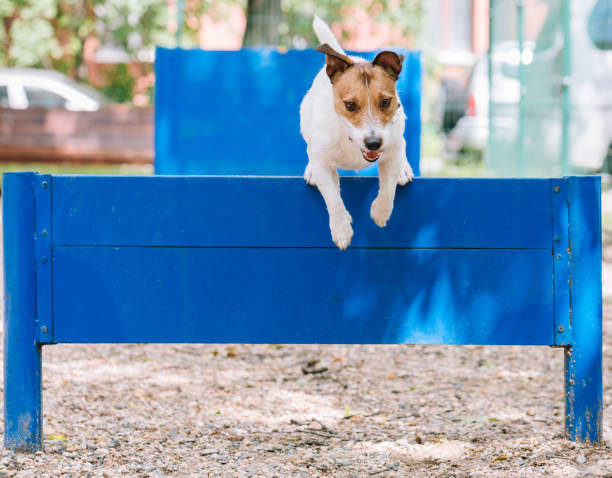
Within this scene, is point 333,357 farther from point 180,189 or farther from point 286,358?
point 180,189

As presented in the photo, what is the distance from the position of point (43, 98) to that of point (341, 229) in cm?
1297

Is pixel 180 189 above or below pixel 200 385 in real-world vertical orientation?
above

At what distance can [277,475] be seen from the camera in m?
3.13

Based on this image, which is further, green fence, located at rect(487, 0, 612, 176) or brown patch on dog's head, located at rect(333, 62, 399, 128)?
green fence, located at rect(487, 0, 612, 176)

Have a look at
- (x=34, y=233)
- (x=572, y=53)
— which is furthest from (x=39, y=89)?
(x=34, y=233)

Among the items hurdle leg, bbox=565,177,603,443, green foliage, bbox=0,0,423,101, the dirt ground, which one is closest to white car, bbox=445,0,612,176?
green foliage, bbox=0,0,423,101

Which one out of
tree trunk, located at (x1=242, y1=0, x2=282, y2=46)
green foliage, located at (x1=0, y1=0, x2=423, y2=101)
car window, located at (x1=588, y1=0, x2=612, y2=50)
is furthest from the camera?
green foliage, located at (x1=0, y1=0, x2=423, y2=101)

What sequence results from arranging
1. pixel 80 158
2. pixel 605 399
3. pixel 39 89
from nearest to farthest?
pixel 605 399, pixel 80 158, pixel 39 89

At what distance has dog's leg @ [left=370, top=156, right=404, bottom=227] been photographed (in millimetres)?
3182

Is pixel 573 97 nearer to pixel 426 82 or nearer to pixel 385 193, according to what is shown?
pixel 426 82

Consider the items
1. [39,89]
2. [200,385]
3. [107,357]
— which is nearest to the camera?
[200,385]

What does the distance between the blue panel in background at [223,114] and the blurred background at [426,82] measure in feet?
1.41

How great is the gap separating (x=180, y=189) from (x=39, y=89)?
41.6ft

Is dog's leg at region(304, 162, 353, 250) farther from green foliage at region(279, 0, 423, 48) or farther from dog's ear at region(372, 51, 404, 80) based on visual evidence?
green foliage at region(279, 0, 423, 48)
